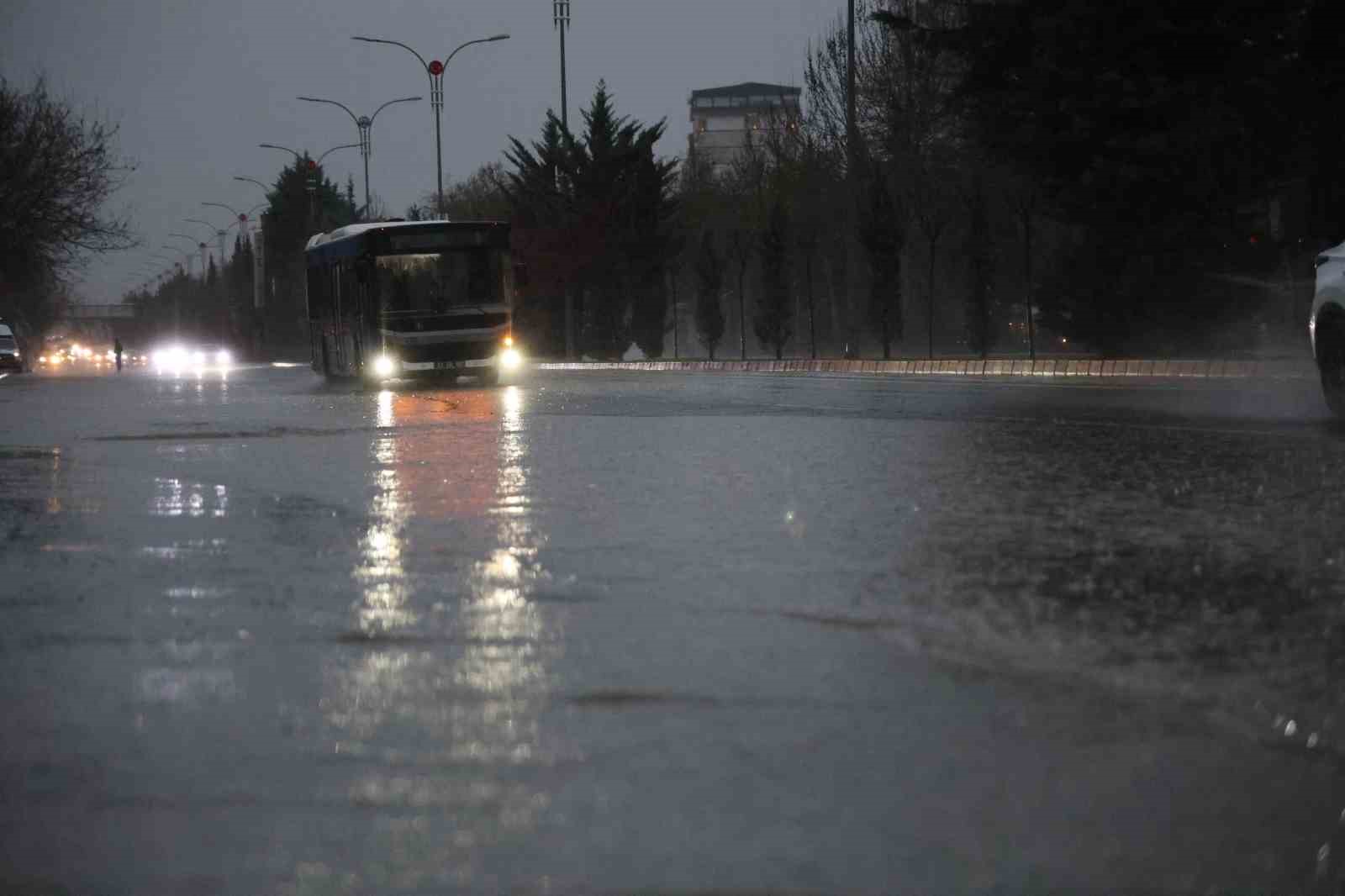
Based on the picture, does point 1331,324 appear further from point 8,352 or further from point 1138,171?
point 8,352

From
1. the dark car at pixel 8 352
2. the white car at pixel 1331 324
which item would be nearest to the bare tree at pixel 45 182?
the dark car at pixel 8 352

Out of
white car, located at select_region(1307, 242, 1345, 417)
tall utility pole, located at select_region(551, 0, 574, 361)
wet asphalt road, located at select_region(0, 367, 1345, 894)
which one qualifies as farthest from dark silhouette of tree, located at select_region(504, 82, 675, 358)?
wet asphalt road, located at select_region(0, 367, 1345, 894)

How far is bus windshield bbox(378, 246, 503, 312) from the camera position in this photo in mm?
36438

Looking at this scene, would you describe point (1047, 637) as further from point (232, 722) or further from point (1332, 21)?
point (1332, 21)

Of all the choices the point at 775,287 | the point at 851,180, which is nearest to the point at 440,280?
the point at 775,287

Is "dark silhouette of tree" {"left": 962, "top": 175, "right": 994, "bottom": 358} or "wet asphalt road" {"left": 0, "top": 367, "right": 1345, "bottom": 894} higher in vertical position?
"dark silhouette of tree" {"left": 962, "top": 175, "right": 994, "bottom": 358}

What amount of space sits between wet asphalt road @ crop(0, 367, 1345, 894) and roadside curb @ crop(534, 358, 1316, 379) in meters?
16.0

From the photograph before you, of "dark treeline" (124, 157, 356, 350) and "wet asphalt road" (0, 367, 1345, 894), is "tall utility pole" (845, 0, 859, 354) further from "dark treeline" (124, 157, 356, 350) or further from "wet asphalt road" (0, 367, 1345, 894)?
"dark treeline" (124, 157, 356, 350)

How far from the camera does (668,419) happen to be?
71.9 ft

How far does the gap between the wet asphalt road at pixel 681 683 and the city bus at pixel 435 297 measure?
2231 cm

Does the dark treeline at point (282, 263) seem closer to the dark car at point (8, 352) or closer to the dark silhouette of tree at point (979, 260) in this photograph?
the dark car at point (8, 352)

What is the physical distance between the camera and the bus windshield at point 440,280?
3644 centimetres

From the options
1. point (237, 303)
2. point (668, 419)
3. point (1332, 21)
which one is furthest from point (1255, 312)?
point (237, 303)

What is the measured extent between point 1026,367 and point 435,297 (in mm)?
10620
